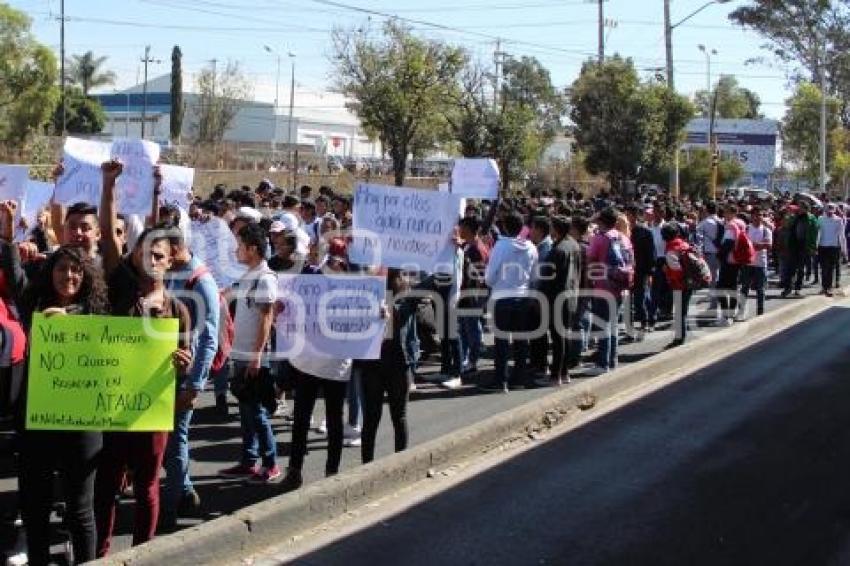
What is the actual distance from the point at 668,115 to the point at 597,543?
30.7 meters

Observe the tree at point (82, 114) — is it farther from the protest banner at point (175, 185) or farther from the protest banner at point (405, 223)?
the protest banner at point (405, 223)

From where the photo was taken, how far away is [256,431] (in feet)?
22.1

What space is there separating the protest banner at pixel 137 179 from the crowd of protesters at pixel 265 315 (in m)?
0.24

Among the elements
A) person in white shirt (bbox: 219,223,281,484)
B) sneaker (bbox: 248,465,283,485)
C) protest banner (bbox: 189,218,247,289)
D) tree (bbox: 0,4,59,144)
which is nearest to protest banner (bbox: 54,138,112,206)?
protest banner (bbox: 189,218,247,289)

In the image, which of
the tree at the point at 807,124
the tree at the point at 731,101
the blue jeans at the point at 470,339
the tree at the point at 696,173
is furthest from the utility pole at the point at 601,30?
the tree at the point at 731,101

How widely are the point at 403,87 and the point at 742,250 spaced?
20511 millimetres

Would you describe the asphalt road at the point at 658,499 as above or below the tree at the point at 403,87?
below

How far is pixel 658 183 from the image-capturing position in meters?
36.9

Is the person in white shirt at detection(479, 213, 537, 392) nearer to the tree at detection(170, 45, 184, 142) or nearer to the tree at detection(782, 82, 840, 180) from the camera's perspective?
the tree at detection(782, 82, 840, 180)

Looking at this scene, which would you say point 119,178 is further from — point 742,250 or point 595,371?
point 742,250

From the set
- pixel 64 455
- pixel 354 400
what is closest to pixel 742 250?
pixel 354 400

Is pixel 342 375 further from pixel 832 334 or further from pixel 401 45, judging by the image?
pixel 401 45

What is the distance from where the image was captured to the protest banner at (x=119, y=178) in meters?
8.16

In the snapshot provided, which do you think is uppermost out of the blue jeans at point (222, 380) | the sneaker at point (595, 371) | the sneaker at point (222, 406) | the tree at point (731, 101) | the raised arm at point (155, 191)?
the tree at point (731, 101)
